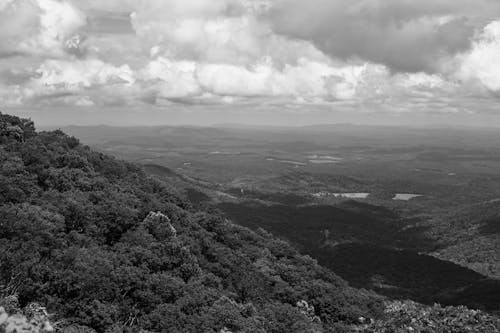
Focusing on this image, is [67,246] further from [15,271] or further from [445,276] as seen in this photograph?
[445,276]

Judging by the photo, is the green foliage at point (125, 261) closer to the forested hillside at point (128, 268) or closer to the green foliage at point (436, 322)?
the forested hillside at point (128, 268)

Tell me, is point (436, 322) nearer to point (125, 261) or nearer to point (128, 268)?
point (128, 268)

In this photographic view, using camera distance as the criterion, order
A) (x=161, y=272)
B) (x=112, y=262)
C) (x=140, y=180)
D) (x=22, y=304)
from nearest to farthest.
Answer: (x=22, y=304) → (x=112, y=262) → (x=161, y=272) → (x=140, y=180)

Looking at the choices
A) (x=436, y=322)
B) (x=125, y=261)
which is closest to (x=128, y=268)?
(x=125, y=261)

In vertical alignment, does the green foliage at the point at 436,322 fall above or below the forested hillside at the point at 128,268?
below

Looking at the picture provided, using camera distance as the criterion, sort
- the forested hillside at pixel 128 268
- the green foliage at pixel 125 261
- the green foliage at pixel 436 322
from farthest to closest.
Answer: the green foliage at pixel 436 322, the green foliage at pixel 125 261, the forested hillside at pixel 128 268

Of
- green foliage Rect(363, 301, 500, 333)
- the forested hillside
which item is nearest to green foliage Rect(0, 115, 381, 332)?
the forested hillside

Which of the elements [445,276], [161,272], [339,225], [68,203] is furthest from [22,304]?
[339,225]

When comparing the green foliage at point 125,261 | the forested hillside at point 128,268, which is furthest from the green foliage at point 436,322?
the green foliage at point 125,261

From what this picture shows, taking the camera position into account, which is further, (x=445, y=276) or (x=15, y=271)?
(x=445, y=276)

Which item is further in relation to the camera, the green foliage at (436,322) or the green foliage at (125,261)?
the green foliage at (436,322)
